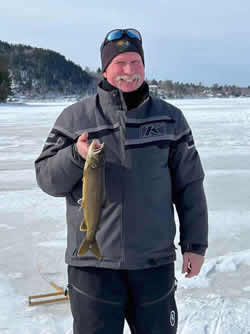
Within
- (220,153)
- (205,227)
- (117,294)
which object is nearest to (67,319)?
(117,294)

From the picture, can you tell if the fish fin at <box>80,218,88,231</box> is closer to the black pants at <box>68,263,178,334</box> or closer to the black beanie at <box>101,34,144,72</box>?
the black pants at <box>68,263,178,334</box>

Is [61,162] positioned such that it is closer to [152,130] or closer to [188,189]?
[152,130]

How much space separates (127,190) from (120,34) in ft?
2.61

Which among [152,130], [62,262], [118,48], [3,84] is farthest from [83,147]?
[3,84]

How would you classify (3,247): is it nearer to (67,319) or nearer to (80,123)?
(67,319)

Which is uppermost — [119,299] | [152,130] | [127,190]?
[152,130]

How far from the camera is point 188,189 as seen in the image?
5.90ft

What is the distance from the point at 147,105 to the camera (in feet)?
5.84

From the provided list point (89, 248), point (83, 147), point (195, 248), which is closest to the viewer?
point (83, 147)

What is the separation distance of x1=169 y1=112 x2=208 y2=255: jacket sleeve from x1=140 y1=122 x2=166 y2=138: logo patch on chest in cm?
9

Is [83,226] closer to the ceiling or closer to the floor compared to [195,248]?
closer to the ceiling

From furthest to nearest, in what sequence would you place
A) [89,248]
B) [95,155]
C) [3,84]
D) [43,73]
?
[43,73] → [3,84] → [89,248] → [95,155]

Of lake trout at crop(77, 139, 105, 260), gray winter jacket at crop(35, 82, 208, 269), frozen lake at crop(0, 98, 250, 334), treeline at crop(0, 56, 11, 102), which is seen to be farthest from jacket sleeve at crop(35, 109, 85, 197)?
treeline at crop(0, 56, 11, 102)

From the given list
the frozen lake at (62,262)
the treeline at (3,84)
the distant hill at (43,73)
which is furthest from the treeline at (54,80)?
the frozen lake at (62,262)
